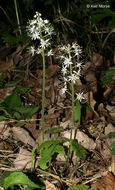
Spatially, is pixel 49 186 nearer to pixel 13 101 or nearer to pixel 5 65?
pixel 13 101

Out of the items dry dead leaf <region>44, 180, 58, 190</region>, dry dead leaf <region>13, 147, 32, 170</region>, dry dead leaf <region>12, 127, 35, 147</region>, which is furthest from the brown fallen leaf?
dry dead leaf <region>44, 180, 58, 190</region>

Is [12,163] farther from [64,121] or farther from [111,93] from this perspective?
[111,93]

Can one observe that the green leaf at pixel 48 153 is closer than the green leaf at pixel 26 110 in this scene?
Yes

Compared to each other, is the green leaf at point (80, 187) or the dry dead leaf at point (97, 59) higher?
the dry dead leaf at point (97, 59)

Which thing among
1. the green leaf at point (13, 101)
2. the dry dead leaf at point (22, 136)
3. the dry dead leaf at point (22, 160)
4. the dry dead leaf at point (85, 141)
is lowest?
the dry dead leaf at point (22, 160)

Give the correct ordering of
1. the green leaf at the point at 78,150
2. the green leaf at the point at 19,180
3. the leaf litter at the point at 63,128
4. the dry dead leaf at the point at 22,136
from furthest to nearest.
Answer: the dry dead leaf at the point at 22,136 < the leaf litter at the point at 63,128 < the green leaf at the point at 78,150 < the green leaf at the point at 19,180

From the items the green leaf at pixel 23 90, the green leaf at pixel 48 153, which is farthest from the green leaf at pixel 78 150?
the green leaf at pixel 23 90

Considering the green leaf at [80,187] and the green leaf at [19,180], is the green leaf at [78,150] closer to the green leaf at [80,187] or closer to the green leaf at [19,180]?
the green leaf at [80,187]

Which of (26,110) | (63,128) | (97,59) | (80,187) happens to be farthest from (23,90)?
(80,187)

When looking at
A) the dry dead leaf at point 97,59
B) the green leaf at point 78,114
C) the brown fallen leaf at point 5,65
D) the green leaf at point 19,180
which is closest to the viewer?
the green leaf at point 19,180
